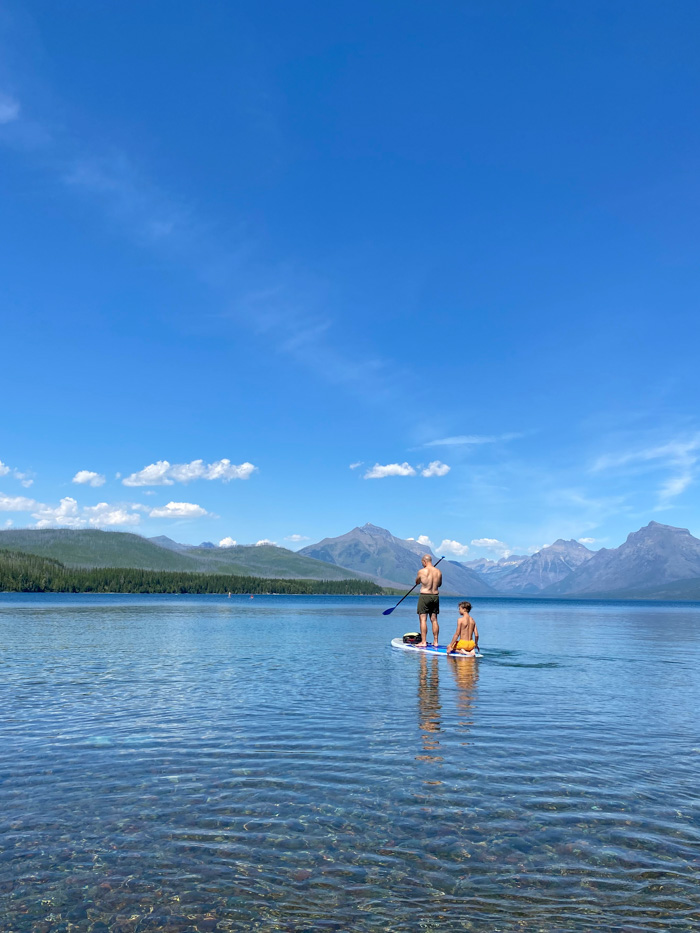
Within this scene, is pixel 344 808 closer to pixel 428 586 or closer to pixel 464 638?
pixel 428 586

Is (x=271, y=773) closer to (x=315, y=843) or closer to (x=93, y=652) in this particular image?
(x=315, y=843)

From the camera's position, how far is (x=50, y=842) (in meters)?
10.4

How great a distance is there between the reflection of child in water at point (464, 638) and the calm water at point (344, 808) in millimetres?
11051

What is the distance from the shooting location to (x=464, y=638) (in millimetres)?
38312

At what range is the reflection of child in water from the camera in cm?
3769

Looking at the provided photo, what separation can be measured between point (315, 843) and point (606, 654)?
136ft

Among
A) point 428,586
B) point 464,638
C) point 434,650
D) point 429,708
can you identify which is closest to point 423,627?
point 434,650

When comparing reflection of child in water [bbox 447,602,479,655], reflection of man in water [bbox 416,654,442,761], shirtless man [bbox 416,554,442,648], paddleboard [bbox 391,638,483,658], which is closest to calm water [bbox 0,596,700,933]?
reflection of man in water [bbox 416,654,442,761]

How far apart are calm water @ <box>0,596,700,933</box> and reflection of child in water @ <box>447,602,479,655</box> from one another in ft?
36.3

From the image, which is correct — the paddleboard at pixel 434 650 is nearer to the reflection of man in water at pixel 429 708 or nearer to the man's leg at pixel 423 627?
the man's leg at pixel 423 627

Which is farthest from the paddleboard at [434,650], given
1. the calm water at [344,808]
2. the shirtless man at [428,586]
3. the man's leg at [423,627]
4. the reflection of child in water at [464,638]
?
the calm water at [344,808]

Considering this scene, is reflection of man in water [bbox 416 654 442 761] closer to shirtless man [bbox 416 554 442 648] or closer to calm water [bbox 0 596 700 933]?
calm water [bbox 0 596 700 933]

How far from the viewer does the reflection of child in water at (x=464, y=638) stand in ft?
124

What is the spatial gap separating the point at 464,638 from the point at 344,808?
89.6 ft
